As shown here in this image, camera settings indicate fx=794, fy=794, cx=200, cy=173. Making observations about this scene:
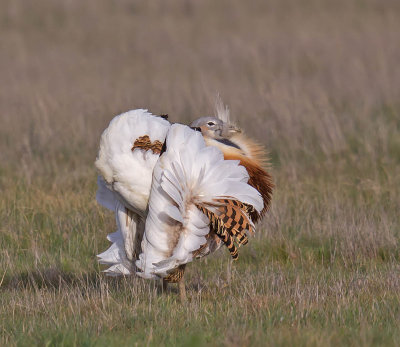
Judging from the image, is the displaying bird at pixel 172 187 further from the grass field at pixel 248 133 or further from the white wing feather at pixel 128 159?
the grass field at pixel 248 133

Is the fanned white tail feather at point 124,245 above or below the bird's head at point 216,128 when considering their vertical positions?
below

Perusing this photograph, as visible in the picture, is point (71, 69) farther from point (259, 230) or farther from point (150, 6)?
point (259, 230)

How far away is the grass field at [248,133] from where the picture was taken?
4.08 meters

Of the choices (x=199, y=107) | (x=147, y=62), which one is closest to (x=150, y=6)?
(x=147, y=62)

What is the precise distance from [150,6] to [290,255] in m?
13.3

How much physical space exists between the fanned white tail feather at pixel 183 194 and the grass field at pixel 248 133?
29cm

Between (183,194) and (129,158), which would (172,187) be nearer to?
(183,194)

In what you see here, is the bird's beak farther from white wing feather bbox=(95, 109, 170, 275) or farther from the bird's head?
white wing feather bbox=(95, 109, 170, 275)

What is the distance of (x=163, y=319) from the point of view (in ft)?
13.3

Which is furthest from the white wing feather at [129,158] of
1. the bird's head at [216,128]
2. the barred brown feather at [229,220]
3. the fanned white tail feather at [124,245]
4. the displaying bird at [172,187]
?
the bird's head at [216,128]

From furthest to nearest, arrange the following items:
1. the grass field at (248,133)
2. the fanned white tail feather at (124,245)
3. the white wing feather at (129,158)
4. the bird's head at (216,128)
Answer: the bird's head at (216,128) → the fanned white tail feather at (124,245) → the white wing feather at (129,158) → the grass field at (248,133)

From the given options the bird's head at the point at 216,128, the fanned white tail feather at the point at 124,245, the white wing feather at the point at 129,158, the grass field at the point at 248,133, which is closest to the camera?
the grass field at the point at 248,133

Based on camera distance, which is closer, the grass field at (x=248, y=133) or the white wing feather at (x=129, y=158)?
the grass field at (x=248, y=133)

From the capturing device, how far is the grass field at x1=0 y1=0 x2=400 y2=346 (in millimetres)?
4078
